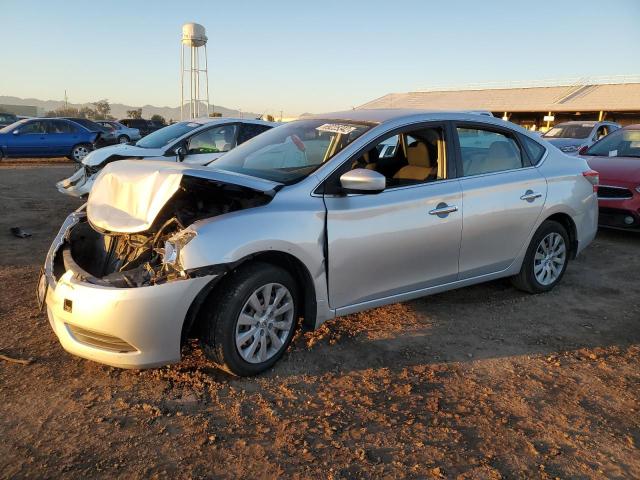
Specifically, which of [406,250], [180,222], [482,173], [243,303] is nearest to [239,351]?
[243,303]

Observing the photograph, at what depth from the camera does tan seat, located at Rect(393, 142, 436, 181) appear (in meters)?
4.22

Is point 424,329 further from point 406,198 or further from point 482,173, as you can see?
point 482,173

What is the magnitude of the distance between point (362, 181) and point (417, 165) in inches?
42.6

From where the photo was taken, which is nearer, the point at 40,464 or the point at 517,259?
the point at 40,464

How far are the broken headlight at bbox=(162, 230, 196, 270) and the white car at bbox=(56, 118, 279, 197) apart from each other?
521 cm

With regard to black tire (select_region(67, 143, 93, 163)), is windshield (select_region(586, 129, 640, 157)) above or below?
above

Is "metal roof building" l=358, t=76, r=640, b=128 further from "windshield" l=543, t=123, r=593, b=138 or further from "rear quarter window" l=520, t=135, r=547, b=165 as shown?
"rear quarter window" l=520, t=135, r=547, b=165

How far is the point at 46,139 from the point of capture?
16.3m

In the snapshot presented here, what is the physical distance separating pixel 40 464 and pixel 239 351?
1.17 m

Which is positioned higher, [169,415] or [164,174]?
[164,174]

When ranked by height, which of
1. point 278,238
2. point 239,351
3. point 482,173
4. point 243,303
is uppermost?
point 482,173

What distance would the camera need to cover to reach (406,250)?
384 centimetres

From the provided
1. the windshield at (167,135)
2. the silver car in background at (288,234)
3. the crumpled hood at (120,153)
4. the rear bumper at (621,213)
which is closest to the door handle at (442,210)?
the silver car in background at (288,234)

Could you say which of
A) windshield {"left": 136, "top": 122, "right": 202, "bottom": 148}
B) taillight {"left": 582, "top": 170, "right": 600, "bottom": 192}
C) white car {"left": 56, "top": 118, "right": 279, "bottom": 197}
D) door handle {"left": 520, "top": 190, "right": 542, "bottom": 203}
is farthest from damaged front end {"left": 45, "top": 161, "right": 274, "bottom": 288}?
windshield {"left": 136, "top": 122, "right": 202, "bottom": 148}
